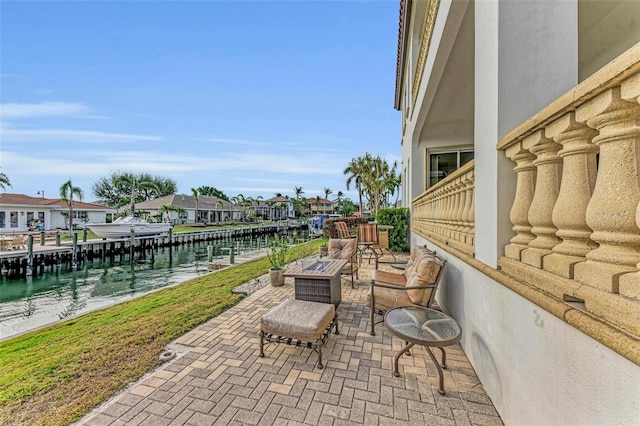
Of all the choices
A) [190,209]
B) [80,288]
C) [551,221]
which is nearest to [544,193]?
[551,221]

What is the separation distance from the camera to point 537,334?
1.65 meters

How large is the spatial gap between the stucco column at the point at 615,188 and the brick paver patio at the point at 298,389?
73.7 inches

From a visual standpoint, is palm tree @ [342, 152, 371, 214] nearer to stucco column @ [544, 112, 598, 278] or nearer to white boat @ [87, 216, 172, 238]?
white boat @ [87, 216, 172, 238]

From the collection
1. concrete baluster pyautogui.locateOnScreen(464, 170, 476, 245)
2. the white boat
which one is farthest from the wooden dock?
concrete baluster pyautogui.locateOnScreen(464, 170, 476, 245)

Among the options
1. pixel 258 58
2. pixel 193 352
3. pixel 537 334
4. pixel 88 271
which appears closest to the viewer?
pixel 537 334

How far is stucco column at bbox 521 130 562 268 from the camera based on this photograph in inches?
63.6

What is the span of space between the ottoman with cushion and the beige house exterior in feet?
5.47

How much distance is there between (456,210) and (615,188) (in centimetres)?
281

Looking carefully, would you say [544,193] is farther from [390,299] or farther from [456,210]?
[390,299]

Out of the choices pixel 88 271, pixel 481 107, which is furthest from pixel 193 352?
pixel 88 271

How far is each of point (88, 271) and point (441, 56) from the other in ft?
68.9

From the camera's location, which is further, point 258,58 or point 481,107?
point 258,58

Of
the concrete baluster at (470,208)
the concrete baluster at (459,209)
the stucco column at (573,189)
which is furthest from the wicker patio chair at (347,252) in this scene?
the stucco column at (573,189)

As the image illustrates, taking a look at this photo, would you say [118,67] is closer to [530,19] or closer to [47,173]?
[530,19]
